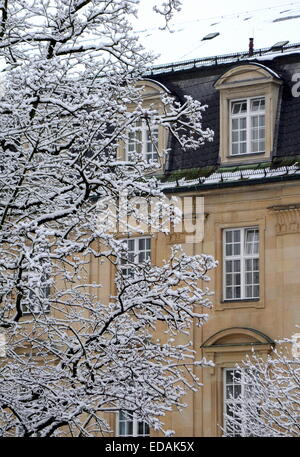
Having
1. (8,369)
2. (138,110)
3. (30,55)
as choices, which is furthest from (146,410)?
(30,55)

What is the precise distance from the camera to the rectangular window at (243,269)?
120 ft

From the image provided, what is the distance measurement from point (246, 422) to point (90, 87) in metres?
13.5

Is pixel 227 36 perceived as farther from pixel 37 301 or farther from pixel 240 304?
pixel 37 301

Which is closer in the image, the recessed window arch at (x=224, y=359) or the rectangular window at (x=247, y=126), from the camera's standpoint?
the recessed window arch at (x=224, y=359)

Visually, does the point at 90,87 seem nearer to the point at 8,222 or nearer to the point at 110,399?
the point at 8,222

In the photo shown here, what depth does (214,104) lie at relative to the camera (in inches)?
1470

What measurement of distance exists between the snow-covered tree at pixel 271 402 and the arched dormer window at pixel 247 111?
623cm

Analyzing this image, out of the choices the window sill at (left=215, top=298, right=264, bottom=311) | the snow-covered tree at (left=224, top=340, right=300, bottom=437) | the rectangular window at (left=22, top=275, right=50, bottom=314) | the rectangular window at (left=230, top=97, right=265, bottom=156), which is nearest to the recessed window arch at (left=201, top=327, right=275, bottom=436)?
the window sill at (left=215, top=298, right=264, bottom=311)

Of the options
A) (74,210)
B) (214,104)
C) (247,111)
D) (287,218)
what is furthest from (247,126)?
(74,210)

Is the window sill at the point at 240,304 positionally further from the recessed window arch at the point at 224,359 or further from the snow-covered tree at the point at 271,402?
the snow-covered tree at the point at 271,402

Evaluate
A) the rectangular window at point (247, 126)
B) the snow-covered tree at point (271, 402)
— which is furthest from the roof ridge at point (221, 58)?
the snow-covered tree at point (271, 402)
